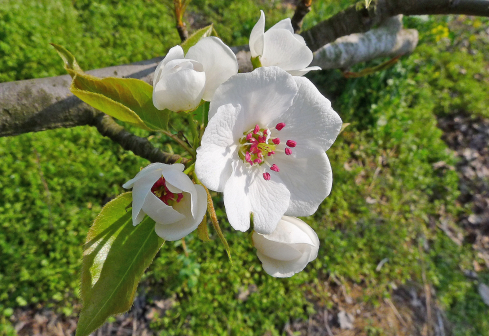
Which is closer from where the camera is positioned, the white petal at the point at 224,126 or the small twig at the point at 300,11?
the white petal at the point at 224,126

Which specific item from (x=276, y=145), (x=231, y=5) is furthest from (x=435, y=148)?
(x=276, y=145)

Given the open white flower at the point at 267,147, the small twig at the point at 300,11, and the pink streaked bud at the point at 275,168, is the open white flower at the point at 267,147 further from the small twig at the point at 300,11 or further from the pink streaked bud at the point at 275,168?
the small twig at the point at 300,11

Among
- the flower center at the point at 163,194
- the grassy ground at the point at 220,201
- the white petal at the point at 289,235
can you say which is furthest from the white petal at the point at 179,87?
the grassy ground at the point at 220,201

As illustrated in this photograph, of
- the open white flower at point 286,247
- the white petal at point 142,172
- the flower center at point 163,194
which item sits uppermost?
the white petal at point 142,172

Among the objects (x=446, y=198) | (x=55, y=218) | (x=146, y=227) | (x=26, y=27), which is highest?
(x=26, y=27)

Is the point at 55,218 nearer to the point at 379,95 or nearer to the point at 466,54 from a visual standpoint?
the point at 379,95

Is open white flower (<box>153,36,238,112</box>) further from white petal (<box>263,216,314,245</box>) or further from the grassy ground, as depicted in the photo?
the grassy ground

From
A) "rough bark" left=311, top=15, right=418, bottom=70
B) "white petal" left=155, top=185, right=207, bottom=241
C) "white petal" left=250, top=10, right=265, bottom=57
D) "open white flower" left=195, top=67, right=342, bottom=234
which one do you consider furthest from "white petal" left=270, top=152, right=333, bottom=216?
"rough bark" left=311, top=15, right=418, bottom=70
